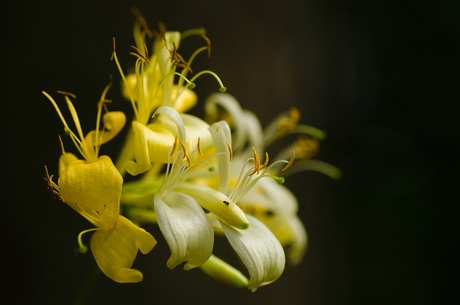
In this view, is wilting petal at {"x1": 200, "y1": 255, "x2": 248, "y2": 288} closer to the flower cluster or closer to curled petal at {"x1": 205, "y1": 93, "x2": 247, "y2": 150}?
the flower cluster

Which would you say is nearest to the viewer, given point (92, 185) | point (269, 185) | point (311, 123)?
point (92, 185)

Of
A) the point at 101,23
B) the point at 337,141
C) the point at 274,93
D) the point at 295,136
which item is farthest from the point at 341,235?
the point at 101,23

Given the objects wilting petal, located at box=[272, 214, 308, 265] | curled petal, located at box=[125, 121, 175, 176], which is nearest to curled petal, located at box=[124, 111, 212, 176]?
curled petal, located at box=[125, 121, 175, 176]

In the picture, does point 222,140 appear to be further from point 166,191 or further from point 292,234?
point 292,234

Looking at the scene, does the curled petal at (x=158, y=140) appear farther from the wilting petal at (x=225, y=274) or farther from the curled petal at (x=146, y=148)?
the wilting petal at (x=225, y=274)

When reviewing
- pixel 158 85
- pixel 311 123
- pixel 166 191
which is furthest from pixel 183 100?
pixel 311 123

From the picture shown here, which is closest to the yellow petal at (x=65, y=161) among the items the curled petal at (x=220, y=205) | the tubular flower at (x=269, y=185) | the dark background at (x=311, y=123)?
the curled petal at (x=220, y=205)
